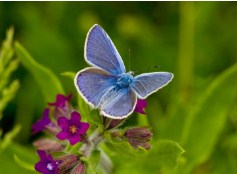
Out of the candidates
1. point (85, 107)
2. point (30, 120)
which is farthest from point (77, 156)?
point (30, 120)

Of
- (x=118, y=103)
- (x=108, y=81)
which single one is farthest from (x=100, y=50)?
(x=118, y=103)

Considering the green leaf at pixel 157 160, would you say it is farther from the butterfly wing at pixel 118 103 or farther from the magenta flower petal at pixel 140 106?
the butterfly wing at pixel 118 103

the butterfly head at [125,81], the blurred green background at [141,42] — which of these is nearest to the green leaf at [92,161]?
the butterfly head at [125,81]

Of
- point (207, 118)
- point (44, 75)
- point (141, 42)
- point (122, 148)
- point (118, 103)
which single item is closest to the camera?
point (118, 103)

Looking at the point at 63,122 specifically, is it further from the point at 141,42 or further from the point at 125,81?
the point at 141,42

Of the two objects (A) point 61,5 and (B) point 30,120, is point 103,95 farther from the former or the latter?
(A) point 61,5

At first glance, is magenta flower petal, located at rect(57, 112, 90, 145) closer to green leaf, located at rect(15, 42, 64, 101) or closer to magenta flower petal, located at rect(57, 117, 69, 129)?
magenta flower petal, located at rect(57, 117, 69, 129)

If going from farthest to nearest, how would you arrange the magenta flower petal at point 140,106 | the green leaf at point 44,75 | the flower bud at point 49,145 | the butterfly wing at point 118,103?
1. the green leaf at point 44,75
2. the flower bud at point 49,145
3. the magenta flower petal at point 140,106
4. the butterfly wing at point 118,103

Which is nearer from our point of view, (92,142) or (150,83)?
(150,83)
